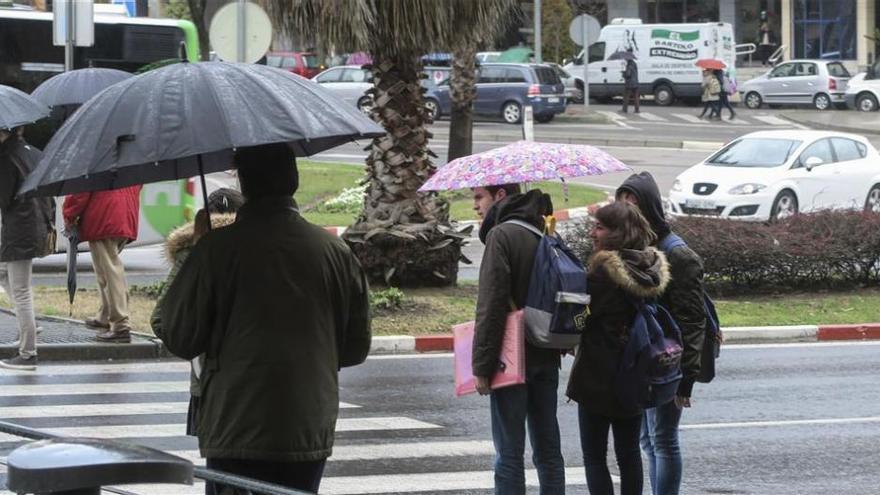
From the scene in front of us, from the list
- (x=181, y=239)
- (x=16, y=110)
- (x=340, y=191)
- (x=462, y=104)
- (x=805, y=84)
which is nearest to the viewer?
(x=181, y=239)

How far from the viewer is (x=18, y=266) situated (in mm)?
11281

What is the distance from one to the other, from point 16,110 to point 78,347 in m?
2.55

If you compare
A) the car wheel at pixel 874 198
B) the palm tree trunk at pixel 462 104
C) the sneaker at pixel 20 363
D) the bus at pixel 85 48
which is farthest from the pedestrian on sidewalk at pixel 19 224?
the palm tree trunk at pixel 462 104

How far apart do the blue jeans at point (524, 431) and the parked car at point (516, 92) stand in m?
33.5

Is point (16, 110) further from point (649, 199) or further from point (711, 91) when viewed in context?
point (711, 91)

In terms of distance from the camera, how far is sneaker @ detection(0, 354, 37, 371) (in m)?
11.5

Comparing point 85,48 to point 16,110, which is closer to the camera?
point 16,110

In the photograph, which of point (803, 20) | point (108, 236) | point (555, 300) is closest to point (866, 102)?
point (803, 20)

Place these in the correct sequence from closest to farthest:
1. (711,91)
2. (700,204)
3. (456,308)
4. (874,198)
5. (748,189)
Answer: (456,308)
(748,189)
(700,204)
(874,198)
(711,91)

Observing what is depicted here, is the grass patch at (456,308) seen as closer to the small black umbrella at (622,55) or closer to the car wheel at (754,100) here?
the small black umbrella at (622,55)

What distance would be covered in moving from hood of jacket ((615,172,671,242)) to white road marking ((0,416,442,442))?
2772 millimetres

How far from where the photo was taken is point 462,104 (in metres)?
26.7

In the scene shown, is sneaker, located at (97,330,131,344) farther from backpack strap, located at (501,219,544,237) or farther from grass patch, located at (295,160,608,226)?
grass patch, located at (295,160,608,226)

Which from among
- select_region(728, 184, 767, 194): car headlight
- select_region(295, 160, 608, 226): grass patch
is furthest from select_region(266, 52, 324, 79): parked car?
select_region(728, 184, 767, 194): car headlight
